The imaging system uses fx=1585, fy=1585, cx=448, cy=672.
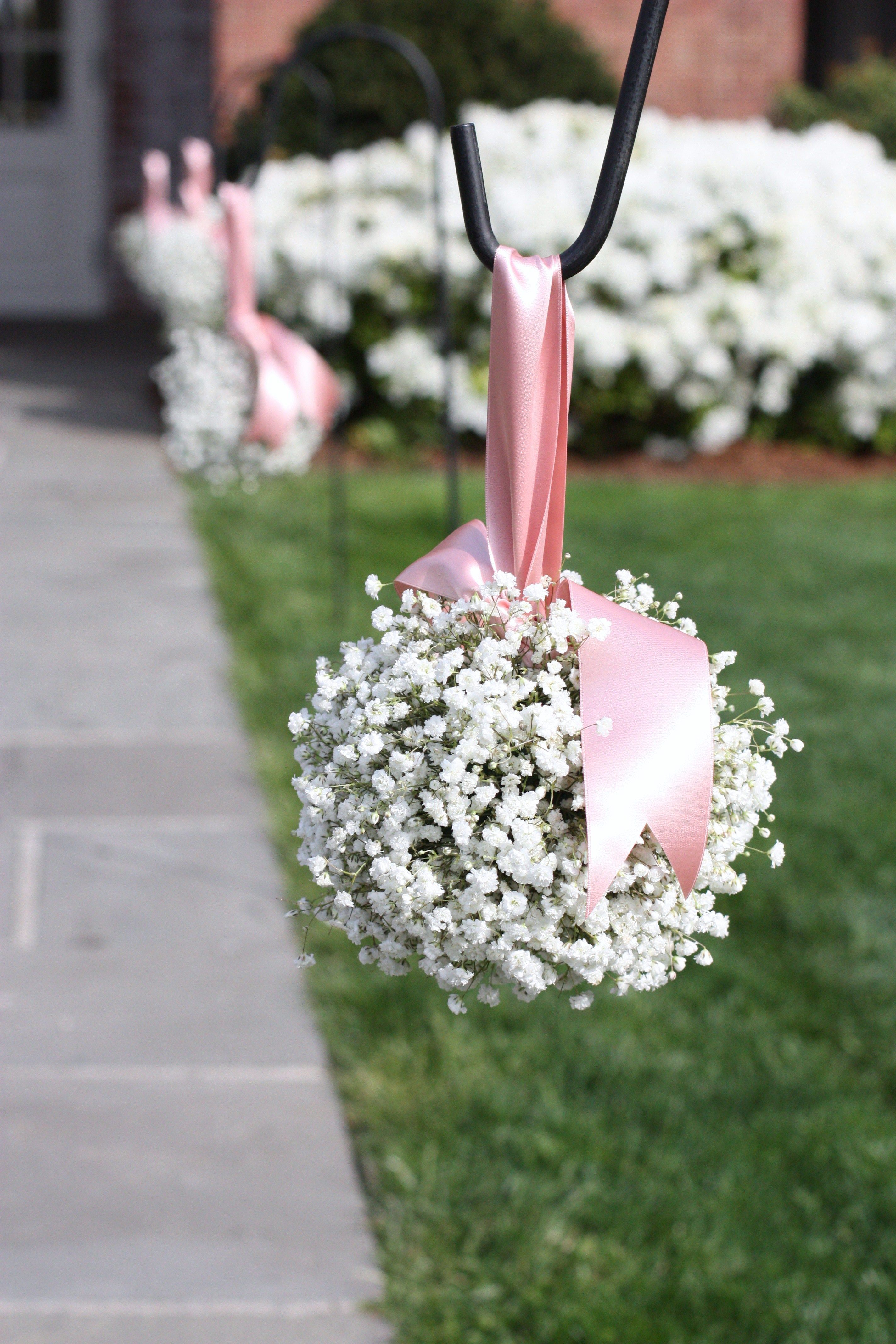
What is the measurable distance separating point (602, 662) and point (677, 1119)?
2.08 metres

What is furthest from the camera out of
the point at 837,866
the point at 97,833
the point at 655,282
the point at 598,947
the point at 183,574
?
the point at 655,282

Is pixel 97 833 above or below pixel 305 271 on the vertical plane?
below

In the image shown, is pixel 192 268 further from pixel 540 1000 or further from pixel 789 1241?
pixel 789 1241

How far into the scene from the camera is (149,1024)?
3098mm

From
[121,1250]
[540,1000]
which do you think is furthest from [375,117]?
[121,1250]

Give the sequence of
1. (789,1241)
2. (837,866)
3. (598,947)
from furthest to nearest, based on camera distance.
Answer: (837,866)
(789,1241)
(598,947)

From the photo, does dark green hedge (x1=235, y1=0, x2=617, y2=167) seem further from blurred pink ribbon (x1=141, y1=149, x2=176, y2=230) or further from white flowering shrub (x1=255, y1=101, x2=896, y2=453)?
blurred pink ribbon (x1=141, y1=149, x2=176, y2=230)

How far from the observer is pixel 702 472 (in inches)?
308

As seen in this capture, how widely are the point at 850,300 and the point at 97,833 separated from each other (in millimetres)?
5489

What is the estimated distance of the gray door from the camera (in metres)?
12.6

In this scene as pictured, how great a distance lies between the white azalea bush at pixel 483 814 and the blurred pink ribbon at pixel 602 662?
0.05ft

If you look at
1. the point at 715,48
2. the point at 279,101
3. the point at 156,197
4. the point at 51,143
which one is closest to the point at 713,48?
the point at 715,48

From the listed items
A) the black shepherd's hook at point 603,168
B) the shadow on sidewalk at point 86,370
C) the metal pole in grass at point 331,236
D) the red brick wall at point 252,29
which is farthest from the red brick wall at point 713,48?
the black shepherd's hook at point 603,168

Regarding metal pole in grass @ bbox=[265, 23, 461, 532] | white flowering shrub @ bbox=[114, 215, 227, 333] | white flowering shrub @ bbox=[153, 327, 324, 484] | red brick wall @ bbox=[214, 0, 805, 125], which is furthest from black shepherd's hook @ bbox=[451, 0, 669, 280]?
red brick wall @ bbox=[214, 0, 805, 125]
